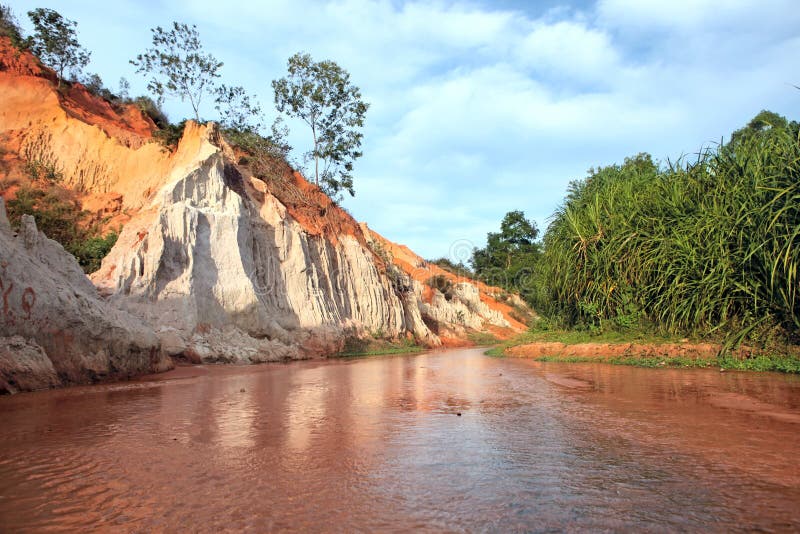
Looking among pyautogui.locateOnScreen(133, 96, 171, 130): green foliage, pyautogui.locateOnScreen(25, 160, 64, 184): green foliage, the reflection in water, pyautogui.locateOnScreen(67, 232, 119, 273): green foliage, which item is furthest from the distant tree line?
pyautogui.locateOnScreen(133, 96, 171, 130): green foliage

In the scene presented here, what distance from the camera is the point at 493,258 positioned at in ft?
198

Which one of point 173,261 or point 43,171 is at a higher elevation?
point 43,171

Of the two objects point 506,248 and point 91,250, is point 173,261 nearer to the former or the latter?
point 91,250

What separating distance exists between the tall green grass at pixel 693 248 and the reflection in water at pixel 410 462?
3.21 meters

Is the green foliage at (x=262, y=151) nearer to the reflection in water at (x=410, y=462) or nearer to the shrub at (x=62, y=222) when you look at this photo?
the shrub at (x=62, y=222)

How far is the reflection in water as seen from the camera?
2.97m

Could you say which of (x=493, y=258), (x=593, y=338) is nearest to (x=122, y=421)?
(x=593, y=338)

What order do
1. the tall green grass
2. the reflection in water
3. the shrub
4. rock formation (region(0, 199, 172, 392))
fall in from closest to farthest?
the reflection in water
rock formation (region(0, 199, 172, 392))
the tall green grass
the shrub

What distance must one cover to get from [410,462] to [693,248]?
435 inches

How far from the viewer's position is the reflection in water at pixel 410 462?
9.75 feet

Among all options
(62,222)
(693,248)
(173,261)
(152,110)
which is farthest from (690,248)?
(152,110)

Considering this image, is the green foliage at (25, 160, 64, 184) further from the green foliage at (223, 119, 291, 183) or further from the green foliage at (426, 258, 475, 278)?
the green foliage at (426, 258, 475, 278)

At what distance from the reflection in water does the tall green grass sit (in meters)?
3.21

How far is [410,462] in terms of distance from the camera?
4.11 metres
